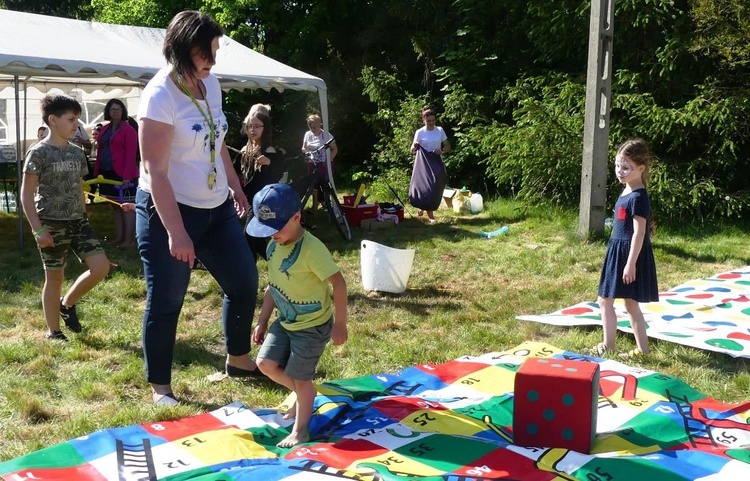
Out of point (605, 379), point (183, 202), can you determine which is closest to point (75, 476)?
point (183, 202)

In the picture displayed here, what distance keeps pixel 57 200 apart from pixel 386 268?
9.34ft

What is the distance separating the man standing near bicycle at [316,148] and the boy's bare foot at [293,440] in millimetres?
6448

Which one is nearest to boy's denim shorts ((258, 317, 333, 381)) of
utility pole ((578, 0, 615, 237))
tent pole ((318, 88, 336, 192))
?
utility pole ((578, 0, 615, 237))

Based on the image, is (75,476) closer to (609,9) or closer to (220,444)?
(220,444)

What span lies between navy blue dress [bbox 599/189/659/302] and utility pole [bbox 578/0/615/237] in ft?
14.3

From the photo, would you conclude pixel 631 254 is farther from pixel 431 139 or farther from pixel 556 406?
pixel 431 139

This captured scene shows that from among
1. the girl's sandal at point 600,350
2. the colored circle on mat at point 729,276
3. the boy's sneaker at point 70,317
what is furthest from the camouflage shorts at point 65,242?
the colored circle on mat at point 729,276

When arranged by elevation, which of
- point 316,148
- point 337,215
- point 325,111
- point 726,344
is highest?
point 325,111

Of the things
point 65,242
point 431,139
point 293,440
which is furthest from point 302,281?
point 431,139

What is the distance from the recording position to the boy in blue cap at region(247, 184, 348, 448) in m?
3.34

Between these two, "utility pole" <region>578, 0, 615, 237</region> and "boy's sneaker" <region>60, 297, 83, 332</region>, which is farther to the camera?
"utility pole" <region>578, 0, 615, 237</region>

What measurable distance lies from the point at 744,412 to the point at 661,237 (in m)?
6.38

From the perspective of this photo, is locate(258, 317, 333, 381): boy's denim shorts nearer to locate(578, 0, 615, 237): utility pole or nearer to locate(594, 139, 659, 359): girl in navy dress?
locate(594, 139, 659, 359): girl in navy dress

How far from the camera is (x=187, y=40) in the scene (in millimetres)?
3527
